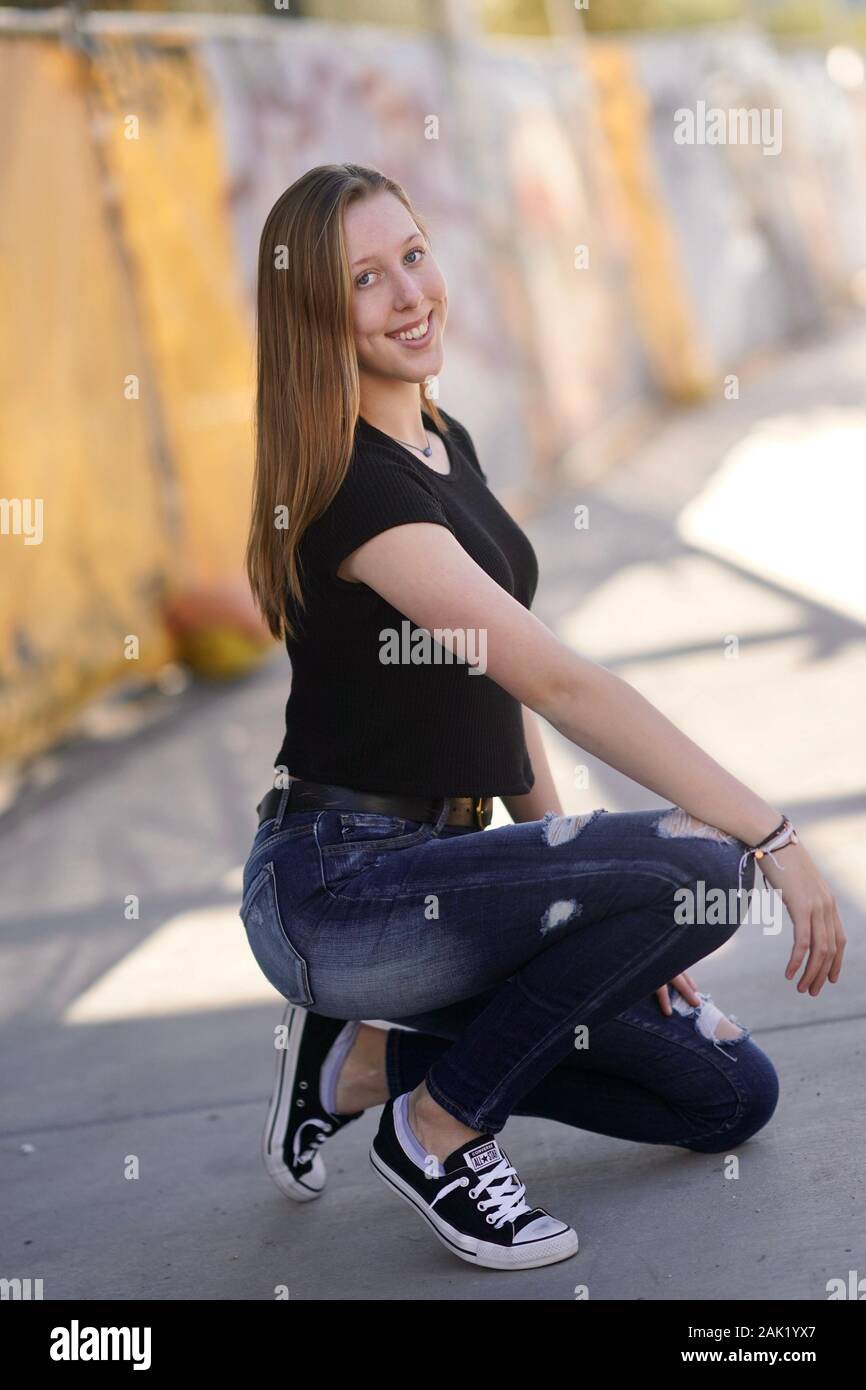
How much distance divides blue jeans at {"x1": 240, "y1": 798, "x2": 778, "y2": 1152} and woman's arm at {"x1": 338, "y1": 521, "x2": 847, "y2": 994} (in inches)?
2.3

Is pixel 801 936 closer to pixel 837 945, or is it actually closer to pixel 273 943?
pixel 837 945

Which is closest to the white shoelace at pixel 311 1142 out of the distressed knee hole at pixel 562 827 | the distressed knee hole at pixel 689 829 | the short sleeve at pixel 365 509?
the distressed knee hole at pixel 562 827

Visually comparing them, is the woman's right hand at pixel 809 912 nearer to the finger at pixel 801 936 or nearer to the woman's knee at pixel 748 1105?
the finger at pixel 801 936

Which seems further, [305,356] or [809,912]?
[305,356]

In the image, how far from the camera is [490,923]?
233 cm

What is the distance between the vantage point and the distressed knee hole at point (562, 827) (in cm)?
235

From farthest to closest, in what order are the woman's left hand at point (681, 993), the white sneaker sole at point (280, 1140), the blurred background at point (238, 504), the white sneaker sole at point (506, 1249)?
the blurred background at point (238, 504) → the white sneaker sole at point (280, 1140) → the woman's left hand at point (681, 993) → the white sneaker sole at point (506, 1249)

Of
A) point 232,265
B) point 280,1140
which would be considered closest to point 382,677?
point 280,1140

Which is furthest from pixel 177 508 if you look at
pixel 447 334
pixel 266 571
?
pixel 266 571

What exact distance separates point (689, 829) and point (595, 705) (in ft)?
0.75

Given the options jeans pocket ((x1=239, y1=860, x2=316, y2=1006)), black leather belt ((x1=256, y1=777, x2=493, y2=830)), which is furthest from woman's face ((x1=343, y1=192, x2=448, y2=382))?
jeans pocket ((x1=239, y1=860, x2=316, y2=1006))

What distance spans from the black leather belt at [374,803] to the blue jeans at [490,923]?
0.01m

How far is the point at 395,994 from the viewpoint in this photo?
7.79ft

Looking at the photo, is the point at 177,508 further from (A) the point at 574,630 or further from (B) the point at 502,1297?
(B) the point at 502,1297
